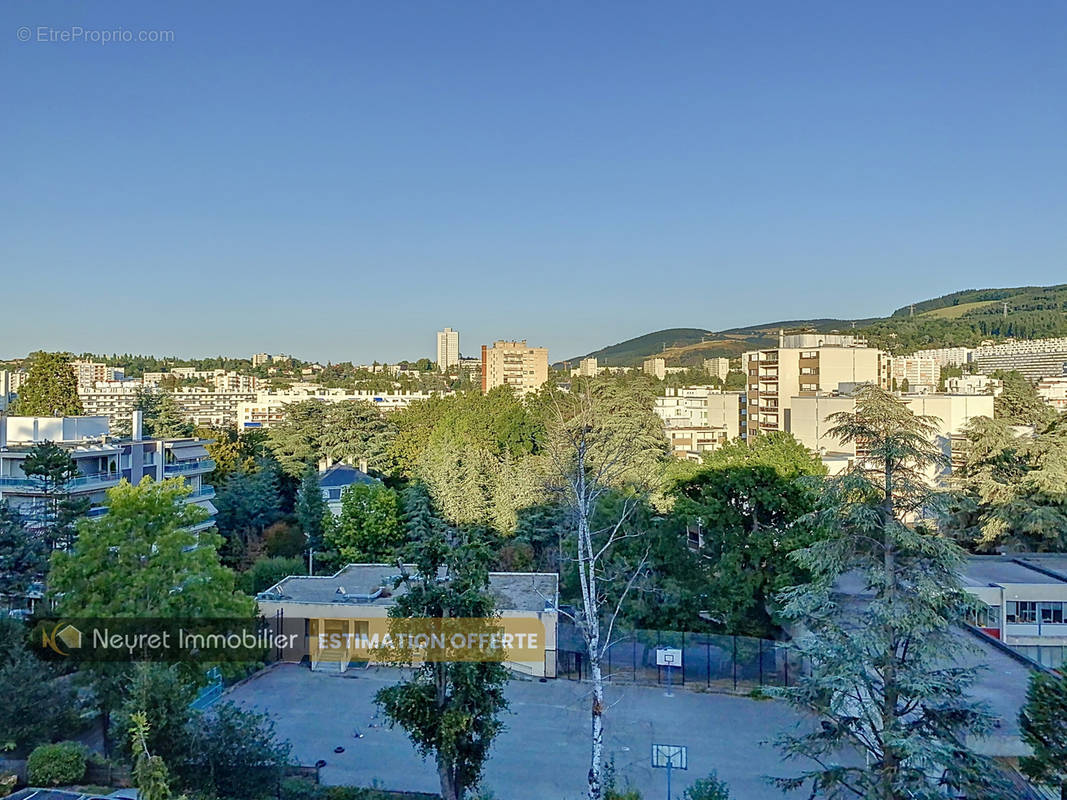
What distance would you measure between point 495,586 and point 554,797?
7.94 m

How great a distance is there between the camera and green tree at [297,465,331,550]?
27.9 metres

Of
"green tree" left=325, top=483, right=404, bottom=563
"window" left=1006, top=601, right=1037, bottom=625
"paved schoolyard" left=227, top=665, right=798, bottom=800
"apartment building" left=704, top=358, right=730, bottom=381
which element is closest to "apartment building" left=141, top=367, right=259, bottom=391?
"apartment building" left=704, top=358, right=730, bottom=381

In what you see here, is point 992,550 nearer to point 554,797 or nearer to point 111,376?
point 554,797

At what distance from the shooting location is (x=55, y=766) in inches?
432

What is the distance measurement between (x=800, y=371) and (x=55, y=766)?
43.8 m

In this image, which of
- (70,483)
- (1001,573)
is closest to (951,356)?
(1001,573)

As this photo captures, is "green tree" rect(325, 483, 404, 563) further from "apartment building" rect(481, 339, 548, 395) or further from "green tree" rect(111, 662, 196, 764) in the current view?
"apartment building" rect(481, 339, 548, 395)

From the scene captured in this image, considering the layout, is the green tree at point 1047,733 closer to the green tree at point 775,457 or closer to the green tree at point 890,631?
the green tree at point 890,631

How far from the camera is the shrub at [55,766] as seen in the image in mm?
10953

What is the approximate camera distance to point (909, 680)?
7.86 m

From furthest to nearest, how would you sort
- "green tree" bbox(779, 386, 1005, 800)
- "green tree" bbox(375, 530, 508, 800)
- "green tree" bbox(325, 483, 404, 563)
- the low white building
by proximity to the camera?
"green tree" bbox(325, 483, 404, 563) → the low white building → "green tree" bbox(375, 530, 508, 800) → "green tree" bbox(779, 386, 1005, 800)

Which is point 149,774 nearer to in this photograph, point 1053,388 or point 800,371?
point 800,371

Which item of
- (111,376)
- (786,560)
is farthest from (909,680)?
(111,376)

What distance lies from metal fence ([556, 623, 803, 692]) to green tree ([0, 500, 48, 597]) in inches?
501
